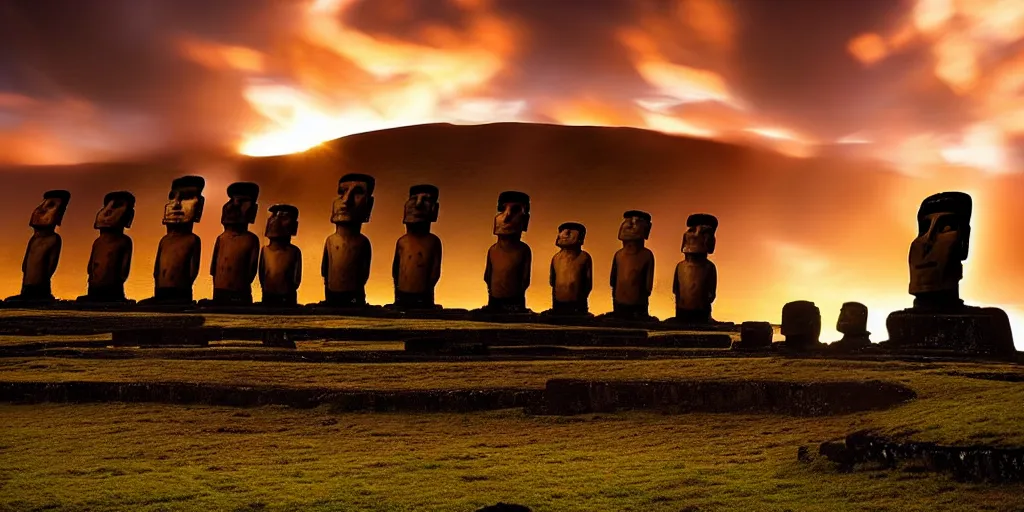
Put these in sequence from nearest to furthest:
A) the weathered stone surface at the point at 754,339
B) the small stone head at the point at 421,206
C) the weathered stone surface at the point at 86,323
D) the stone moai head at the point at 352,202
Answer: the weathered stone surface at the point at 754,339, the weathered stone surface at the point at 86,323, the small stone head at the point at 421,206, the stone moai head at the point at 352,202

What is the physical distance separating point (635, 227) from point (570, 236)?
5.69 feet

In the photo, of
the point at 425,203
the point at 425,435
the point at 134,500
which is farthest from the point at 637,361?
the point at 425,203

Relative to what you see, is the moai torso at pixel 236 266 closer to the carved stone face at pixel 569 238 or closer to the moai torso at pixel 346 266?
the moai torso at pixel 346 266

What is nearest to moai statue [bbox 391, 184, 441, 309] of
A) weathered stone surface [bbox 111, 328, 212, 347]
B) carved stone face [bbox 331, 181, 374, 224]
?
carved stone face [bbox 331, 181, 374, 224]

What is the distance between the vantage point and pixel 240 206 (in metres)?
27.9

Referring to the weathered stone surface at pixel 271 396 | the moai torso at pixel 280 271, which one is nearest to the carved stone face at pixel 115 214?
the moai torso at pixel 280 271

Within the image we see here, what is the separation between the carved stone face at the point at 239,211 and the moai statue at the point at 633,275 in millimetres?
9258

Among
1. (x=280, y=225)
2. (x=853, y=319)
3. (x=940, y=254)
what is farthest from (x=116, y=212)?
(x=940, y=254)

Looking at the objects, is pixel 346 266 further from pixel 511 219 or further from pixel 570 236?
pixel 570 236

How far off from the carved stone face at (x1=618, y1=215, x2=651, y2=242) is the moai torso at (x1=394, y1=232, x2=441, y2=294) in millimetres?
5119

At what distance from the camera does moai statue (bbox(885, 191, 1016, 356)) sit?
65.5 feet

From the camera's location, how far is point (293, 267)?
27297 millimetres

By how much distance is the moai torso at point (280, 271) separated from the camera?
Answer: 27.1 m

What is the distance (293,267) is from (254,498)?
19128mm
